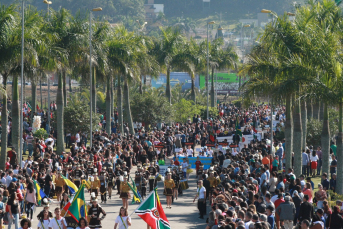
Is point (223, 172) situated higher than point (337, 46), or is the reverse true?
point (337, 46)

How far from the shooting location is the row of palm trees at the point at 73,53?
25250 mm

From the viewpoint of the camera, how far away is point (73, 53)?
31.6 metres

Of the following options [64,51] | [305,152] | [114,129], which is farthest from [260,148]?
[114,129]

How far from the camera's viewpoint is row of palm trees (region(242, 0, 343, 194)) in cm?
2050

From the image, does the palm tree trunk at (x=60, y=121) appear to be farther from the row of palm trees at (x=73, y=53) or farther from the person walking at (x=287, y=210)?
the person walking at (x=287, y=210)

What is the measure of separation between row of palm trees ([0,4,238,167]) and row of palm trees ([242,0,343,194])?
998 centimetres

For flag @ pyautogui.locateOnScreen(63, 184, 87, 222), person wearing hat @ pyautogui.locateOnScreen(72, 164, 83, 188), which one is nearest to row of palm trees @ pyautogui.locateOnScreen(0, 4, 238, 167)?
person wearing hat @ pyautogui.locateOnScreen(72, 164, 83, 188)

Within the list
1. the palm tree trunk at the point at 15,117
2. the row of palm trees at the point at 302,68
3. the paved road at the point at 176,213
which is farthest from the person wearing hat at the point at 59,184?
the row of palm trees at the point at 302,68

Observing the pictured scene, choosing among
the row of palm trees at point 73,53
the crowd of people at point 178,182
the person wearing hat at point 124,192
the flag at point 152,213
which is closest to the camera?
the crowd of people at point 178,182

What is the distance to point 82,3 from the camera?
636 feet

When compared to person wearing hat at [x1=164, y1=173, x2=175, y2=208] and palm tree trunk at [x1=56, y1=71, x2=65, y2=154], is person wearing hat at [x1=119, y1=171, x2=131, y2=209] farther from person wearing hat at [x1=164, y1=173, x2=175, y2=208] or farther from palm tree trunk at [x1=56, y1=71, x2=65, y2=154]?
palm tree trunk at [x1=56, y1=71, x2=65, y2=154]

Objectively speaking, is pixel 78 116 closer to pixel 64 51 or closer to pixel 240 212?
pixel 64 51

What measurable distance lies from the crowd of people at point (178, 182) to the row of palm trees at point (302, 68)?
2.06 metres

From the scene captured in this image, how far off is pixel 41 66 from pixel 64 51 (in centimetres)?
208
